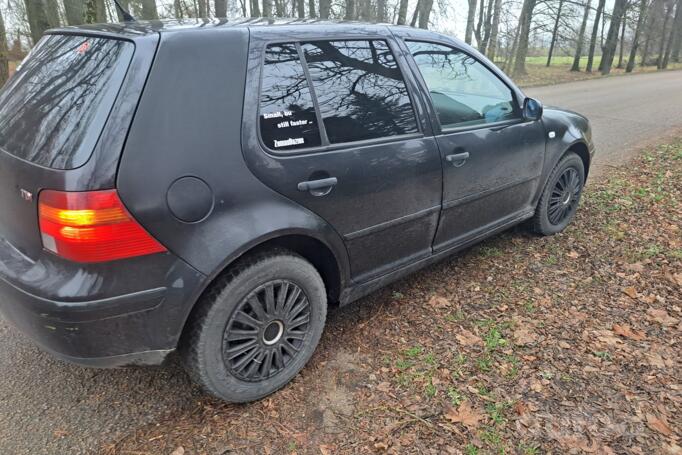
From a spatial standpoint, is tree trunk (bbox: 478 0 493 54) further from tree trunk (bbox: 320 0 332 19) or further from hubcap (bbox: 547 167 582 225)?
hubcap (bbox: 547 167 582 225)

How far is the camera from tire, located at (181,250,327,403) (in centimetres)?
224

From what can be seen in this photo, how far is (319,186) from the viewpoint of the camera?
244 cm

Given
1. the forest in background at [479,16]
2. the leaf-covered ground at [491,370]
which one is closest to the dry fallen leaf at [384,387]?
the leaf-covered ground at [491,370]

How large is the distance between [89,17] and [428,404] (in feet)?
36.1

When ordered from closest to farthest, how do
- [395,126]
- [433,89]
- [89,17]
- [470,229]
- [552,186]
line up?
[395,126]
[433,89]
[470,229]
[552,186]
[89,17]

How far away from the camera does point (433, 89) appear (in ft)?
10.3

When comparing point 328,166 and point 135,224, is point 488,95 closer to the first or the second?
point 328,166

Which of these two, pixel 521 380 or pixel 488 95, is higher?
pixel 488 95

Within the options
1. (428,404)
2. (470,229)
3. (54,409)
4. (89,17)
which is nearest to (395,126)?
(470,229)

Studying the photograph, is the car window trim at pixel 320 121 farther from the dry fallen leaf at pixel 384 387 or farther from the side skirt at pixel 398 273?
the dry fallen leaf at pixel 384 387

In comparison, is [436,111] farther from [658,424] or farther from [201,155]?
[658,424]

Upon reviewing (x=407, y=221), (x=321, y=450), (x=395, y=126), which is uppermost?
(x=395, y=126)

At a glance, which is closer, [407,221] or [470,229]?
[407,221]

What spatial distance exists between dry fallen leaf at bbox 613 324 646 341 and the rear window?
10.3ft
